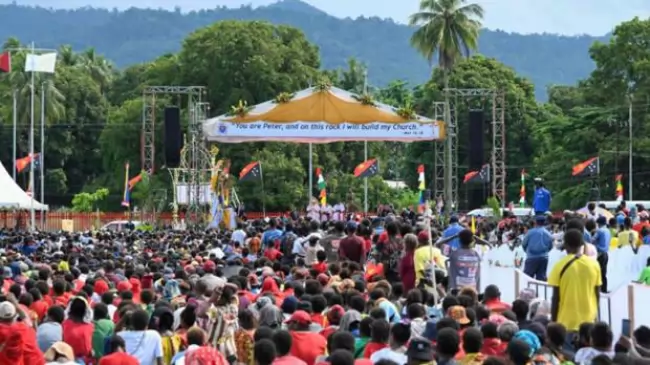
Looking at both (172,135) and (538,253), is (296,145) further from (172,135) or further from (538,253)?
(538,253)

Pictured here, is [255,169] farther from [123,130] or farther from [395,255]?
[395,255]

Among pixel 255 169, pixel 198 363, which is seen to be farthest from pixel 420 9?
pixel 198 363

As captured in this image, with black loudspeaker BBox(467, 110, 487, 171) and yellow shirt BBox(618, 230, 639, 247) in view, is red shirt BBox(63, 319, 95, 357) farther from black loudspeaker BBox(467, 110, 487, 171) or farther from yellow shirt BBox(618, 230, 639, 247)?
black loudspeaker BBox(467, 110, 487, 171)

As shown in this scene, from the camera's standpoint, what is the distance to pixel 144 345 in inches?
445

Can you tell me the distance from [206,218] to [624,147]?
26920 mm

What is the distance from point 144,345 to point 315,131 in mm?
24451

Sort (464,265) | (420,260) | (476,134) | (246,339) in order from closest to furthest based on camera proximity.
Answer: (246,339) → (464,265) → (420,260) → (476,134)

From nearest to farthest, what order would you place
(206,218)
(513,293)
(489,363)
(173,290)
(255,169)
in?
(489,363)
(173,290)
(513,293)
(206,218)
(255,169)

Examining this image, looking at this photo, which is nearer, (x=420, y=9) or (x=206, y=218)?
(x=206, y=218)

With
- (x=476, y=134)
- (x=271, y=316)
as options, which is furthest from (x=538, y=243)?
(x=476, y=134)

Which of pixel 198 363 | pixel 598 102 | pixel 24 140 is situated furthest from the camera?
pixel 24 140

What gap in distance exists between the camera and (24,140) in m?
83.5

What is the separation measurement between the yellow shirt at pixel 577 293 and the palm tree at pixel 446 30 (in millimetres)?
50951

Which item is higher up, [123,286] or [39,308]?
[123,286]
